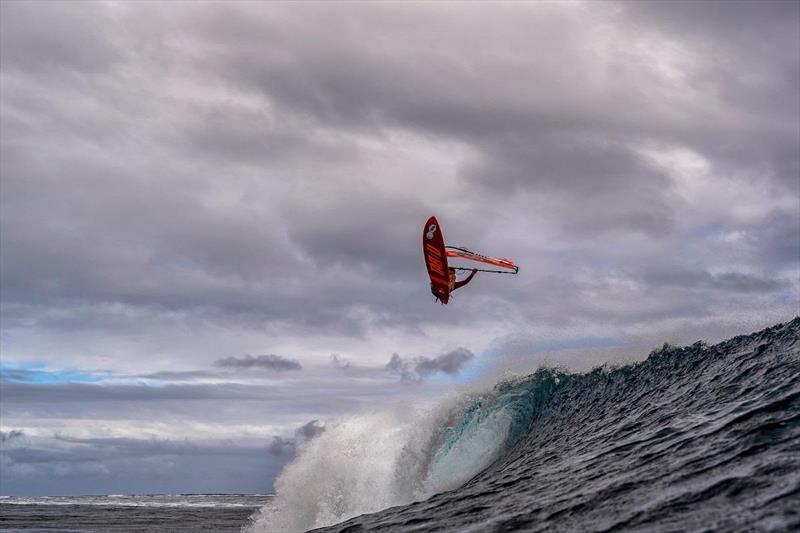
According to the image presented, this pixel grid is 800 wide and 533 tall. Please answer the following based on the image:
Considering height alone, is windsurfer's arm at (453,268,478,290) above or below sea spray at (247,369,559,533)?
above

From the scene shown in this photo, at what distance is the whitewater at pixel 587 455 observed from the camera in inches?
385

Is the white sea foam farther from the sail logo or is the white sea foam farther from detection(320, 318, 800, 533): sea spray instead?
the sail logo

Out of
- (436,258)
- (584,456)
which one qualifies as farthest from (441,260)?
(584,456)

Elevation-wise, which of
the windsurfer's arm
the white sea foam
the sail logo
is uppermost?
the sail logo

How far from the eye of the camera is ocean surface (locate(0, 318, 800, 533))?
9797 millimetres

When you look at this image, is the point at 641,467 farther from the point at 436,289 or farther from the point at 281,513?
the point at 436,289

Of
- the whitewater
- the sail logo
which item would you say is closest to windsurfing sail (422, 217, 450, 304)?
the sail logo

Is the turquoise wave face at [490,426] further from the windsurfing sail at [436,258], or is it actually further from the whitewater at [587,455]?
the windsurfing sail at [436,258]

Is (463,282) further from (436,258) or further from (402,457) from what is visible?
(402,457)

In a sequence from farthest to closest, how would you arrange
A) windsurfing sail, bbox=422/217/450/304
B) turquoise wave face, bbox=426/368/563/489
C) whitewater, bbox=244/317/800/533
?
windsurfing sail, bbox=422/217/450/304, turquoise wave face, bbox=426/368/563/489, whitewater, bbox=244/317/800/533

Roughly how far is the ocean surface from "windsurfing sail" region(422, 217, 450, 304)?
21.1 ft

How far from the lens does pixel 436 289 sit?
104 feet

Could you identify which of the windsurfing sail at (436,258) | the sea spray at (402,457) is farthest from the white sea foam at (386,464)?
the windsurfing sail at (436,258)

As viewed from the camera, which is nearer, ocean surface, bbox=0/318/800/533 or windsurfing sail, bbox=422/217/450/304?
ocean surface, bbox=0/318/800/533
